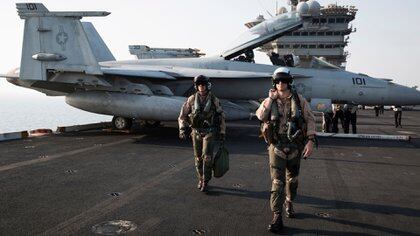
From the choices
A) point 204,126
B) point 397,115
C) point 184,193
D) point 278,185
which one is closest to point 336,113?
point 397,115

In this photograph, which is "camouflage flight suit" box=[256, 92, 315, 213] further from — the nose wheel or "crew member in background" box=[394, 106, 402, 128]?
"crew member in background" box=[394, 106, 402, 128]

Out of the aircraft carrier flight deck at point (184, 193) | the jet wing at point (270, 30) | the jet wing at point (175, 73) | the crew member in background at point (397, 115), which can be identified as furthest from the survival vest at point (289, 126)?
the crew member in background at point (397, 115)

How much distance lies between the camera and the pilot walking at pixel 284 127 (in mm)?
4453

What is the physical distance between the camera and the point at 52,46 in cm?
1238

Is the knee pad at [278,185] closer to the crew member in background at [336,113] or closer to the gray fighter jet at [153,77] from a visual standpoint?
the gray fighter jet at [153,77]

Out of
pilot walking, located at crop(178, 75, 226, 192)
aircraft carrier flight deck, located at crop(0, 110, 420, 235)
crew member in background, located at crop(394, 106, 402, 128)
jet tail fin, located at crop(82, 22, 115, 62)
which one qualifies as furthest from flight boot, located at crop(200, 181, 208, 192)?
crew member in background, located at crop(394, 106, 402, 128)

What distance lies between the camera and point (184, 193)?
232 inches

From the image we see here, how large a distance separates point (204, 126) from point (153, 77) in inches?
283

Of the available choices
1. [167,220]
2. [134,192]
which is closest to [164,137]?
[134,192]

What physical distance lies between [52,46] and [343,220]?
11.3 metres

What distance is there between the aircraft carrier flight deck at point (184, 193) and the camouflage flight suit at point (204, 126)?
0.49m

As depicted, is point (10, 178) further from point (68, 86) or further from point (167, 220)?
point (68, 86)

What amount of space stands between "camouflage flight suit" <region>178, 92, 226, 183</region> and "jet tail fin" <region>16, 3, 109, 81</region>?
709cm

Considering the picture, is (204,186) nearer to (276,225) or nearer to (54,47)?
(276,225)
